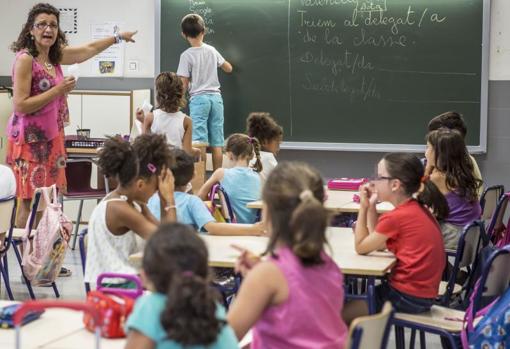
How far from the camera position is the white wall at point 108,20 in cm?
880

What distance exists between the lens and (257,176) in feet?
18.8

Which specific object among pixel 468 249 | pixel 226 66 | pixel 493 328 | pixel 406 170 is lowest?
pixel 493 328

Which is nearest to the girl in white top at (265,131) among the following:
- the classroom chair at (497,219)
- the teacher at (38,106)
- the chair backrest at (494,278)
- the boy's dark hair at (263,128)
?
the boy's dark hair at (263,128)

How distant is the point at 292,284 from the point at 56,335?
2.36 ft

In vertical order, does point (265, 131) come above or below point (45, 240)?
above

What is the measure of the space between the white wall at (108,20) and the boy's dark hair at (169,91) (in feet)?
6.92

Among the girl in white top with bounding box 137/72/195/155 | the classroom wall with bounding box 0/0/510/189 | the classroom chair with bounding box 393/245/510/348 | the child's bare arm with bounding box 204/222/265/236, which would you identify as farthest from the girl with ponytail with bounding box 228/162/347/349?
the classroom wall with bounding box 0/0/510/189

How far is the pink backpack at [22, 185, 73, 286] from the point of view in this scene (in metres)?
5.59

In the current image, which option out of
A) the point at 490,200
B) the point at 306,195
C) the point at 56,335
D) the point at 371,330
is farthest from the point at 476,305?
the point at 490,200

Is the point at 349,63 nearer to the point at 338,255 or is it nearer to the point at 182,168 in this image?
the point at 182,168

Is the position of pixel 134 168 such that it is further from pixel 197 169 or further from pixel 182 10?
pixel 182 10

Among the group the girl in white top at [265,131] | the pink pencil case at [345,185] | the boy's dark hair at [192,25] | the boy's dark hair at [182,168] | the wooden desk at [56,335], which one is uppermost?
the boy's dark hair at [192,25]

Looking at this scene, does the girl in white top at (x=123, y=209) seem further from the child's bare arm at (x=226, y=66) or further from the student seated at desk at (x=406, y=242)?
the child's bare arm at (x=226, y=66)

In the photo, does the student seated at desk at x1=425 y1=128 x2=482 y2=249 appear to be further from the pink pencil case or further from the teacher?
the teacher
